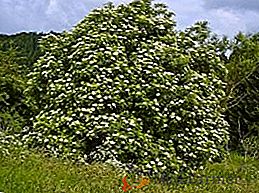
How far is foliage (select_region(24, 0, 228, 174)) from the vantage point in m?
10.3

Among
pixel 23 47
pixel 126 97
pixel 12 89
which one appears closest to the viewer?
pixel 126 97

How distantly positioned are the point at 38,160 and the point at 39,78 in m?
3.77

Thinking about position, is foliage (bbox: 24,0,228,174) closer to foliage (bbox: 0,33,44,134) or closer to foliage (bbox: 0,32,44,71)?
foliage (bbox: 0,33,44,134)

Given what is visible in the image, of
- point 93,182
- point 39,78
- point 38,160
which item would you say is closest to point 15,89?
point 39,78

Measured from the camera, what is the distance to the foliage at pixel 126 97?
10305mm

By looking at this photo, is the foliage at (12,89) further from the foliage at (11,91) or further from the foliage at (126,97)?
the foliage at (126,97)

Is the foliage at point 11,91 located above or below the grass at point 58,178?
above

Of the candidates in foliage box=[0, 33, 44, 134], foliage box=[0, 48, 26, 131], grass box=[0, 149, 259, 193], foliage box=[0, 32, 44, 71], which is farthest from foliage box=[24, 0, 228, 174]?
foliage box=[0, 32, 44, 71]

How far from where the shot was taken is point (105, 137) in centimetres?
1032

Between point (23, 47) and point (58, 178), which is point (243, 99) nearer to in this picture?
point (23, 47)

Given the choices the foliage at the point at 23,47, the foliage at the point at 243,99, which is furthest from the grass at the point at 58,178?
the foliage at the point at 23,47

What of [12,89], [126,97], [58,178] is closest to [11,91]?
[12,89]

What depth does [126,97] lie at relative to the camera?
10.6m

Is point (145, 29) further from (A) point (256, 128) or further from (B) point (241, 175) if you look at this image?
(A) point (256, 128)
